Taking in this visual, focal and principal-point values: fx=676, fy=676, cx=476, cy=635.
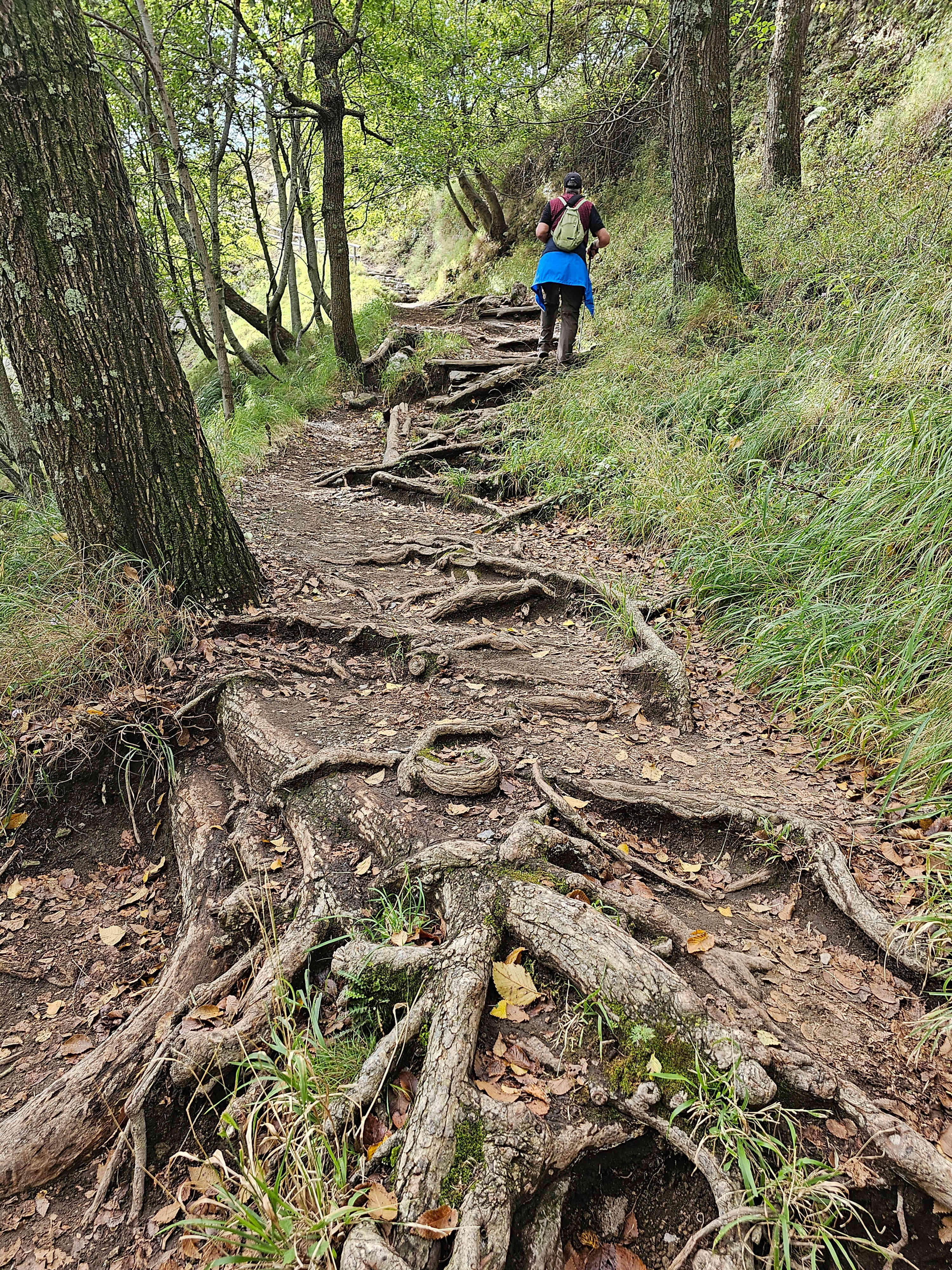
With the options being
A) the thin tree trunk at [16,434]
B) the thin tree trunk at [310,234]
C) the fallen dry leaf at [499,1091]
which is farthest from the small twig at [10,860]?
the thin tree trunk at [310,234]

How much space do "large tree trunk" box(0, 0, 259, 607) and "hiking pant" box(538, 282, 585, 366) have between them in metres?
6.12

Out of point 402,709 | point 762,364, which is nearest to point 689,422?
point 762,364

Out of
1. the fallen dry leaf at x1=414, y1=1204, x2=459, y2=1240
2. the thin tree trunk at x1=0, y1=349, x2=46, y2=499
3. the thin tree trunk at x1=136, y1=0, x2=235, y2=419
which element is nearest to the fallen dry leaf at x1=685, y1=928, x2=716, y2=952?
the fallen dry leaf at x1=414, y1=1204, x2=459, y2=1240

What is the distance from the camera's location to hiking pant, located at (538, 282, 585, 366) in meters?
8.61

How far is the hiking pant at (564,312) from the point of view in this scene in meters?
8.61

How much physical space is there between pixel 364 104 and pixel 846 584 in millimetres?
15266

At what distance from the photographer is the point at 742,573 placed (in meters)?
4.66

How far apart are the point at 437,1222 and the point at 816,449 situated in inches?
203

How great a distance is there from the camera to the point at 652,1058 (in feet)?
6.38

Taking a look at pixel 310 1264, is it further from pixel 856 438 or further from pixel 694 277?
pixel 694 277

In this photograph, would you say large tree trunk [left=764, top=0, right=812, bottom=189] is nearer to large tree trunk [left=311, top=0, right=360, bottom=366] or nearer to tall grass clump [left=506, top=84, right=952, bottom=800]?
tall grass clump [left=506, top=84, right=952, bottom=800]

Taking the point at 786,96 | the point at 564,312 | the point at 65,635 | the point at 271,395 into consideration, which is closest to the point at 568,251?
the point at 564,312

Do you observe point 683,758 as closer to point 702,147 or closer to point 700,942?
point 700,942

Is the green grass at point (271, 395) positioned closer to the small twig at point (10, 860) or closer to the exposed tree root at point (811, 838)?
the small twig at point (10, 860)
